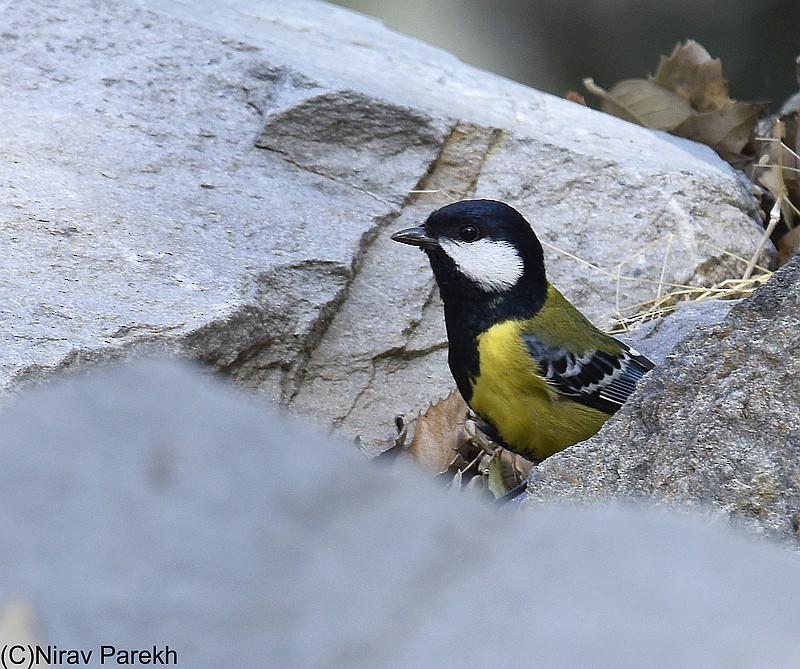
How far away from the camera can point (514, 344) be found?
12.6ft

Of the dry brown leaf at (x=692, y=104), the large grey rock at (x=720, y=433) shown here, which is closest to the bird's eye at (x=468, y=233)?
the large grey rock at (x=720, y=433)

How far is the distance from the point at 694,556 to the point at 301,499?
40 centimetres

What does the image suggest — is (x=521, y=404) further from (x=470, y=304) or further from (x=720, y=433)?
(x=720, y=433)

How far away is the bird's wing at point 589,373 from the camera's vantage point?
380cm

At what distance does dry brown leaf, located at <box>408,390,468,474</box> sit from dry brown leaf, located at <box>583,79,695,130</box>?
2491 millimetres

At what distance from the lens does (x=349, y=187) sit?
435cm

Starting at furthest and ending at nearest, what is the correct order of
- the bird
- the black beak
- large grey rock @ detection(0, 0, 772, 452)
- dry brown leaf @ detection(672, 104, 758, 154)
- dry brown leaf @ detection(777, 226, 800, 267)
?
dry brown leaf @ detection(672, 104, 758, 154) < dry brown leaf @ detection(777, 226, 800, 267) < the black beak < the bird < large grey rock @ detection(0, 0, 772, 452)

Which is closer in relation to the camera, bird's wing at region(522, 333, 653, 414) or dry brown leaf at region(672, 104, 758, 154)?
bird's wing at region(522, 333, 653, 414)

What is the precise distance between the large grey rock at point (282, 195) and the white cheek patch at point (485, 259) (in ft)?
1.18

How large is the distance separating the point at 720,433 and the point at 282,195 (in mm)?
2371

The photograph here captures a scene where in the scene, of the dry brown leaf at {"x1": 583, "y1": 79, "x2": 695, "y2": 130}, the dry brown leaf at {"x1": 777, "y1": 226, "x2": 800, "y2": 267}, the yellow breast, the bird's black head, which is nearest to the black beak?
the bird's black head

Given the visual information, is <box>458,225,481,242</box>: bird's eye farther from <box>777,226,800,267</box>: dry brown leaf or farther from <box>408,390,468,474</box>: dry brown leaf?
<box>777,226,800,267</box>: dry brown leaf

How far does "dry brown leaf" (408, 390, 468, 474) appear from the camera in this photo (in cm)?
364

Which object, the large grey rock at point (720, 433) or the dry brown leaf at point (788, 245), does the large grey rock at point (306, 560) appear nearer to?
the large grey rock at point (720, 433)
